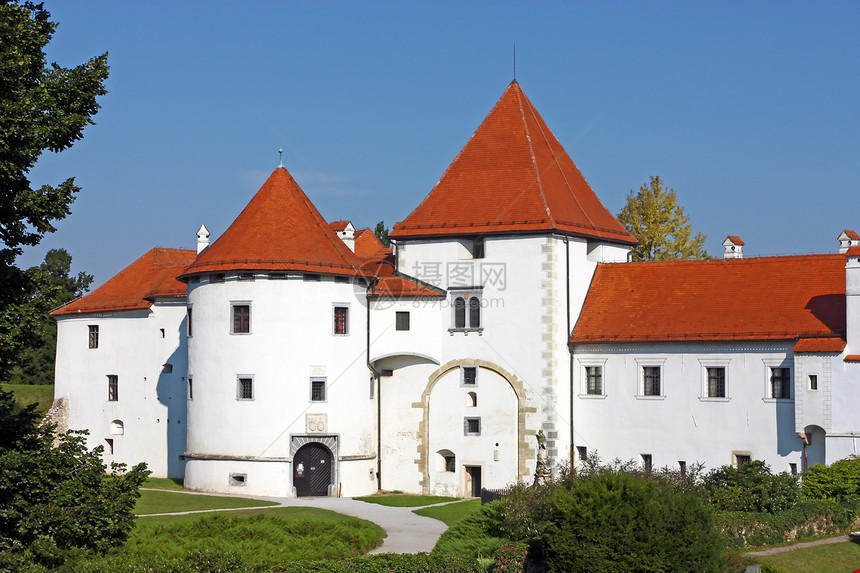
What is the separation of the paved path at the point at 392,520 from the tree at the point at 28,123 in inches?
447

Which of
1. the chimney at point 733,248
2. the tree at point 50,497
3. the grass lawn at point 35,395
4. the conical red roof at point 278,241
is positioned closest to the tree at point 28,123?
the tree at point 50,497

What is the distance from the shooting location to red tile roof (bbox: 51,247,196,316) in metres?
48.5

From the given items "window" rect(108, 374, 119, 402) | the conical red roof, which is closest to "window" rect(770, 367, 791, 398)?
the conical red roof

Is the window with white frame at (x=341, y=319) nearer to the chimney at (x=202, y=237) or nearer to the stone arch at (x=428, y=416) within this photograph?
the stone arch at (x=428, y=416)

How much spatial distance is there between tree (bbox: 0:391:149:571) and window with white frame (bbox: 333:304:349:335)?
1950cm

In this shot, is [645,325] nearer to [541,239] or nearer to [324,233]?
[541,239]

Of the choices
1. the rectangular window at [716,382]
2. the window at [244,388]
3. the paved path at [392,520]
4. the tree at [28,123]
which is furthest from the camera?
the window at [244,388]

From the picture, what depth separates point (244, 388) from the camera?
40.5 m

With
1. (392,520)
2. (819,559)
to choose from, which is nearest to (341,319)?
(392,520)

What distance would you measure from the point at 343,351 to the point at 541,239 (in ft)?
26.8

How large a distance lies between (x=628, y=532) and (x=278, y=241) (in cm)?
2195

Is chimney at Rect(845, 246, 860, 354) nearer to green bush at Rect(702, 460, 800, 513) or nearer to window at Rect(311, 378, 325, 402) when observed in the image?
green bush at Rect(702, 460, 800, 513)

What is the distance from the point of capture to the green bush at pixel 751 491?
29.6 m

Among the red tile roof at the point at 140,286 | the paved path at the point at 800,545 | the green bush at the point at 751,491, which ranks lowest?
the paved path at the point at 800,545
